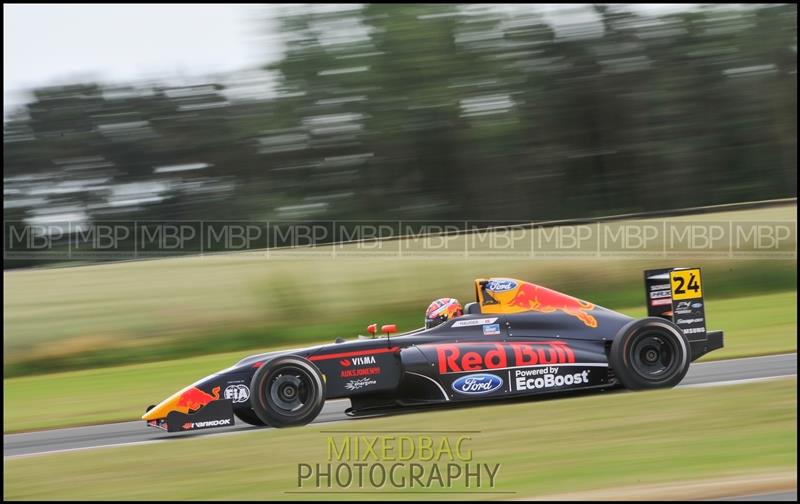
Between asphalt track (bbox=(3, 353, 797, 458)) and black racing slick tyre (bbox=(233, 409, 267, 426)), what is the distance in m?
0.13

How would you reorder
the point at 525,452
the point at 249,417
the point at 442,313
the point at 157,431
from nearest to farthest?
the point at 525,452 → the point at 249,417 → the point at 442,313 → the point at 157,431

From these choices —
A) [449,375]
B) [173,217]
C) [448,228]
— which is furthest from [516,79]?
[449,375]

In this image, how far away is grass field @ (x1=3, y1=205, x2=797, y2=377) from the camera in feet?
49.4

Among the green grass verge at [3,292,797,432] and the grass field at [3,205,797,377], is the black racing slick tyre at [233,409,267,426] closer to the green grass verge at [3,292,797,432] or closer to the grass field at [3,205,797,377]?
the green grass verge at [3,292,797,432]

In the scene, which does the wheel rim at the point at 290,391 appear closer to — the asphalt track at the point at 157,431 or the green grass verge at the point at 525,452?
the green grass verge at the point at 525,452

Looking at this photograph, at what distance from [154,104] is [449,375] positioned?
22.0 metres

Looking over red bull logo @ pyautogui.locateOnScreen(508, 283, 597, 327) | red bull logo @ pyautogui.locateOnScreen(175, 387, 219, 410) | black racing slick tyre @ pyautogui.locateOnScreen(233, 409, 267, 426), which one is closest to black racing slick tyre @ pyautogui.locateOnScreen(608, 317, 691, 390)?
red bull logo @ pyautogui.locateOnScreen(508, 283, 597, 327)

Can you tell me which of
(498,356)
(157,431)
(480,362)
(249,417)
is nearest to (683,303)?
(498,356)

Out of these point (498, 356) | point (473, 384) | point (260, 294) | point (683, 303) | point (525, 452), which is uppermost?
point (260, 294)

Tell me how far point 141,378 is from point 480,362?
668 centimetres

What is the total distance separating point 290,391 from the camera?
757 centimetres

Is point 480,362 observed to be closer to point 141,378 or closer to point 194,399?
point 194,399

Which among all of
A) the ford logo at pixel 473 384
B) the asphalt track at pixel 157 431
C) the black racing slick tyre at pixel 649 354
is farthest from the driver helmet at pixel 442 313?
the black racing slick tyre at pixel 649 354

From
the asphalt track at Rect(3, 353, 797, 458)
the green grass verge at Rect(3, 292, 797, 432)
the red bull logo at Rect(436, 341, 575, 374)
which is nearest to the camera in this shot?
the red bull logo at Rect(436, 341, 575, 374)
